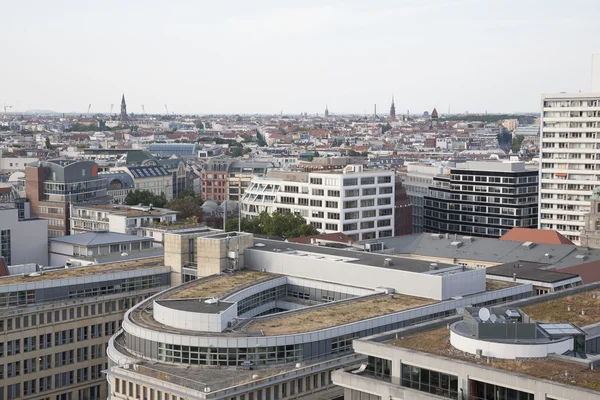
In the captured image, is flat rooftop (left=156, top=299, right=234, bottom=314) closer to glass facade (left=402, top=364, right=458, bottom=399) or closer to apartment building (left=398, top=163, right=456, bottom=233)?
glass facade (left=402, top=364, right=458, bottom=399)

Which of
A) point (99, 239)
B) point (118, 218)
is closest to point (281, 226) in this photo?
point (118, 218)

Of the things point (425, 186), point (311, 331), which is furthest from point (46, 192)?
point (311, 331)

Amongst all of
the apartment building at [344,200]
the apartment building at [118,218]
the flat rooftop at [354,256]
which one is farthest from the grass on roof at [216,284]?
the apartment building at [344,200]

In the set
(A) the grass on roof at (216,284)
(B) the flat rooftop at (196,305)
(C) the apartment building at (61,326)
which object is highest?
(B) the flat rooftop at (196,305)

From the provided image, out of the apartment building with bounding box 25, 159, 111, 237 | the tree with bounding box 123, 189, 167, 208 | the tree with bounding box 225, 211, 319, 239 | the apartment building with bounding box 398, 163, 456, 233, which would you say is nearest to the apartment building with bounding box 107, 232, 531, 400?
the tree with bounding box 225, 211, 319, 239

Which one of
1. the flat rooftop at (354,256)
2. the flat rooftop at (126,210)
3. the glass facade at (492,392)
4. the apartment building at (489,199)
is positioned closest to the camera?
the glass facade at (492,392)

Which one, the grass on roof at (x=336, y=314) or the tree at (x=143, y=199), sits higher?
the grass on roof at (x=336, y=314)

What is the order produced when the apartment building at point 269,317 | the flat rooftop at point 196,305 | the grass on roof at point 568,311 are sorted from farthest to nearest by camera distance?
1. the flat rooftop at point 196,305
2. the grass on roof at point 568,311
3. the apartment building at point 269,317

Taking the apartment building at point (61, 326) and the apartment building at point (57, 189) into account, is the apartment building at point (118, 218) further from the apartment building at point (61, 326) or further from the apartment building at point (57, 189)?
the apartment building at point (61, 326)

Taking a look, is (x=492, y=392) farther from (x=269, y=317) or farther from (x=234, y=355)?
(x=269, y=317)
